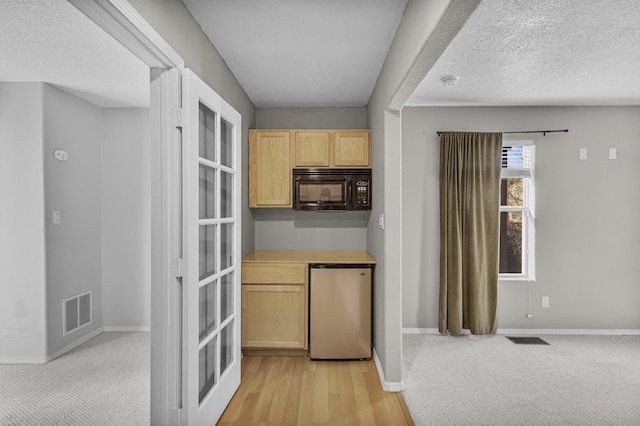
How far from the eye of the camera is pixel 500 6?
197 centimetres

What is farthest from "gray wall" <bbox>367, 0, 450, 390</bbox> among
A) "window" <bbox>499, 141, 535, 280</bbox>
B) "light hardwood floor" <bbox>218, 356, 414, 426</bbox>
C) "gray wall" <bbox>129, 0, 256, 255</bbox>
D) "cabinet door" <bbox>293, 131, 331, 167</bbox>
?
"window" <bbox>499, 141, 535, 280</bbox>

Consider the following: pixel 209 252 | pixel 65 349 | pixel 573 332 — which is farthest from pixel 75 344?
pixel 573 332

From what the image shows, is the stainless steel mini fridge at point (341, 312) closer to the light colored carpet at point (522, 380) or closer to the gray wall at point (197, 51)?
the light colored carpet at point (522, 380)

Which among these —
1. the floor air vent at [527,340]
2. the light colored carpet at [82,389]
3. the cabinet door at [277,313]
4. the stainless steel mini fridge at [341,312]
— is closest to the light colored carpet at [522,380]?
the floor air vent at [527,340]

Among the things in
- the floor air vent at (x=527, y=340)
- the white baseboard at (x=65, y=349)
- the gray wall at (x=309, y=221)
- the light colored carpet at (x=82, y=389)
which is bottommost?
the floor air vent at (x=527, y=340)

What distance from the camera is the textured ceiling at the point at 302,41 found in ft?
6.49

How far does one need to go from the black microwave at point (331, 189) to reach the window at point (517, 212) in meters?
1.70

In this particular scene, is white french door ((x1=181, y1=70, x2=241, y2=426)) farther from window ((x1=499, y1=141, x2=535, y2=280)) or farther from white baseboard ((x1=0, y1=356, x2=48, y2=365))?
window ((x1=499, y1=141, x2=535, y2=280))

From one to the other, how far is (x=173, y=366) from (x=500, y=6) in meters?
2.66

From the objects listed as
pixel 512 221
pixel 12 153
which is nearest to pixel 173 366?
pixel 12 153

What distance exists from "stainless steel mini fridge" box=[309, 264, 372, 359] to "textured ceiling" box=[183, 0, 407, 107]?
1658 millimetres

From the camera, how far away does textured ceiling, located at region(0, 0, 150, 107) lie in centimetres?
199

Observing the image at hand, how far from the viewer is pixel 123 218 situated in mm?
3783

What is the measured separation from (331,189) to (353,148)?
464mm
